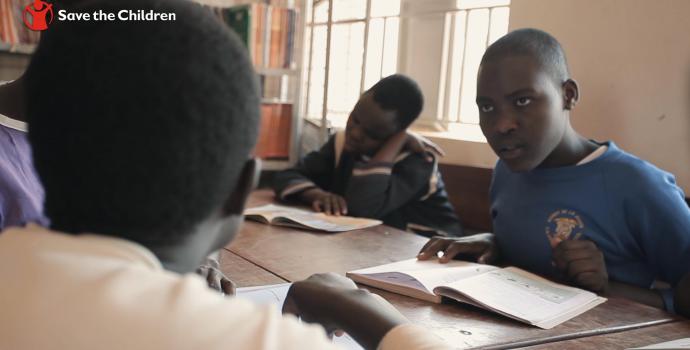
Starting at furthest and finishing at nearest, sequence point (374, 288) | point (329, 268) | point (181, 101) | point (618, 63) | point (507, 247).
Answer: point (618, 63) < point (507, 247) < point (329, 268) < point (374, 288) < point (181, 101)

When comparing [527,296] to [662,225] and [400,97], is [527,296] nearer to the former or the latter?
[662,225]

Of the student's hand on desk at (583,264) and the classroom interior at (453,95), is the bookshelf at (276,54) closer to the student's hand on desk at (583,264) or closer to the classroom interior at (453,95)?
the classroom interior at (453,95)

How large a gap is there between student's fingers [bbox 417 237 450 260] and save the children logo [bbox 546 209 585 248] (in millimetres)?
252

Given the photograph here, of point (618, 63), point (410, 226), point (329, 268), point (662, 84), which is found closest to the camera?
point (329, 268)

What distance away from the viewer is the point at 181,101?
0.49 m

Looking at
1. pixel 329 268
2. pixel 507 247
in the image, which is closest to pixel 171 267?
pixel 329 268

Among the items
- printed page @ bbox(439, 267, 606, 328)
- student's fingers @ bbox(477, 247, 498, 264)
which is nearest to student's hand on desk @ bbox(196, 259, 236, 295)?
printed page @ bbox(439, 267, 606, 328)

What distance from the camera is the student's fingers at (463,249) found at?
4.60 ft

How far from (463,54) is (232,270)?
1.76 meters

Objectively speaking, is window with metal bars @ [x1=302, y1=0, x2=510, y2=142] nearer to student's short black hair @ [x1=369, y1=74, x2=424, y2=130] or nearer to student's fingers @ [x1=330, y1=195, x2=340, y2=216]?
student's short black hair @ [x1=369, y1=74, x2=424, y2=130]

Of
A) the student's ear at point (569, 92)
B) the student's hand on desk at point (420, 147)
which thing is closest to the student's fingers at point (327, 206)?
the student's hand on desk at point (420, 147)

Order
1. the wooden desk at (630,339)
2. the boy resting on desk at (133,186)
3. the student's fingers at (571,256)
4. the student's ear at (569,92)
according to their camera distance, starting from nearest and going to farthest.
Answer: the boy resting on desk at (133,186) → the wooden desk at (630,339) → the student's fingers at (571,256) → the student's ear at (569,92)

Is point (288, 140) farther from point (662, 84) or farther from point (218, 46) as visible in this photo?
point (218, 46)

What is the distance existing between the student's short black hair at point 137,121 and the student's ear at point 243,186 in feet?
0.12
